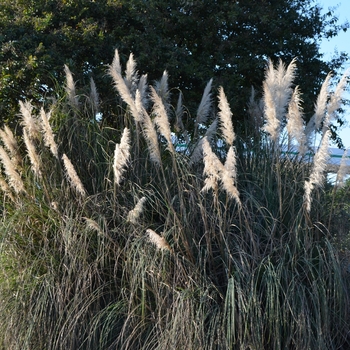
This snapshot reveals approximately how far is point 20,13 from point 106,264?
201 inches

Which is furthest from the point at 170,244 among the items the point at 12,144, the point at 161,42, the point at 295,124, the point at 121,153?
the point at 161,42

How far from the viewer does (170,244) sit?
15.4 ft

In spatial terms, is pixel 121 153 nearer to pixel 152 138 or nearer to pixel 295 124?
pixel 152 138

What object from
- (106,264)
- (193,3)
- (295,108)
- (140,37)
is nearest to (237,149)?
(295,108)

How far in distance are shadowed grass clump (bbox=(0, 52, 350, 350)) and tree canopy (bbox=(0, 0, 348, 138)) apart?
2273 mm

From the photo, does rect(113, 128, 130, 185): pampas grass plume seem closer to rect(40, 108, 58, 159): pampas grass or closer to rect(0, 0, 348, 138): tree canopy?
rect(40, 108, 58, 159): pampas grass

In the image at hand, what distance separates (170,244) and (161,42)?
15.7ft

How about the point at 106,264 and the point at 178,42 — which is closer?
the point at 106,264

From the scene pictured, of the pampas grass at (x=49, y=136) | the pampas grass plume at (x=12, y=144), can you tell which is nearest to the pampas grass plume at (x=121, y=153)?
the pampas grass at (x=49, y=136)

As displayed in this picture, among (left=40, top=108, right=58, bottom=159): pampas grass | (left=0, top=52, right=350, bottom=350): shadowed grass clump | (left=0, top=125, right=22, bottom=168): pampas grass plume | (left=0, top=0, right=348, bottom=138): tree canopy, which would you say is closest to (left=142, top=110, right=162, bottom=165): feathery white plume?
(left=0, top=52, right=350, bottom=350): shadowed grass clump

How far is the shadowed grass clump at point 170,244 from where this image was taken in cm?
434

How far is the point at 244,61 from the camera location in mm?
9312

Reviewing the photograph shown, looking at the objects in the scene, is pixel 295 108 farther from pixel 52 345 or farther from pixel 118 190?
pixel 52 345

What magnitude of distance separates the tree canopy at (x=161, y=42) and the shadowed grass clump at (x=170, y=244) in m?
2.27
